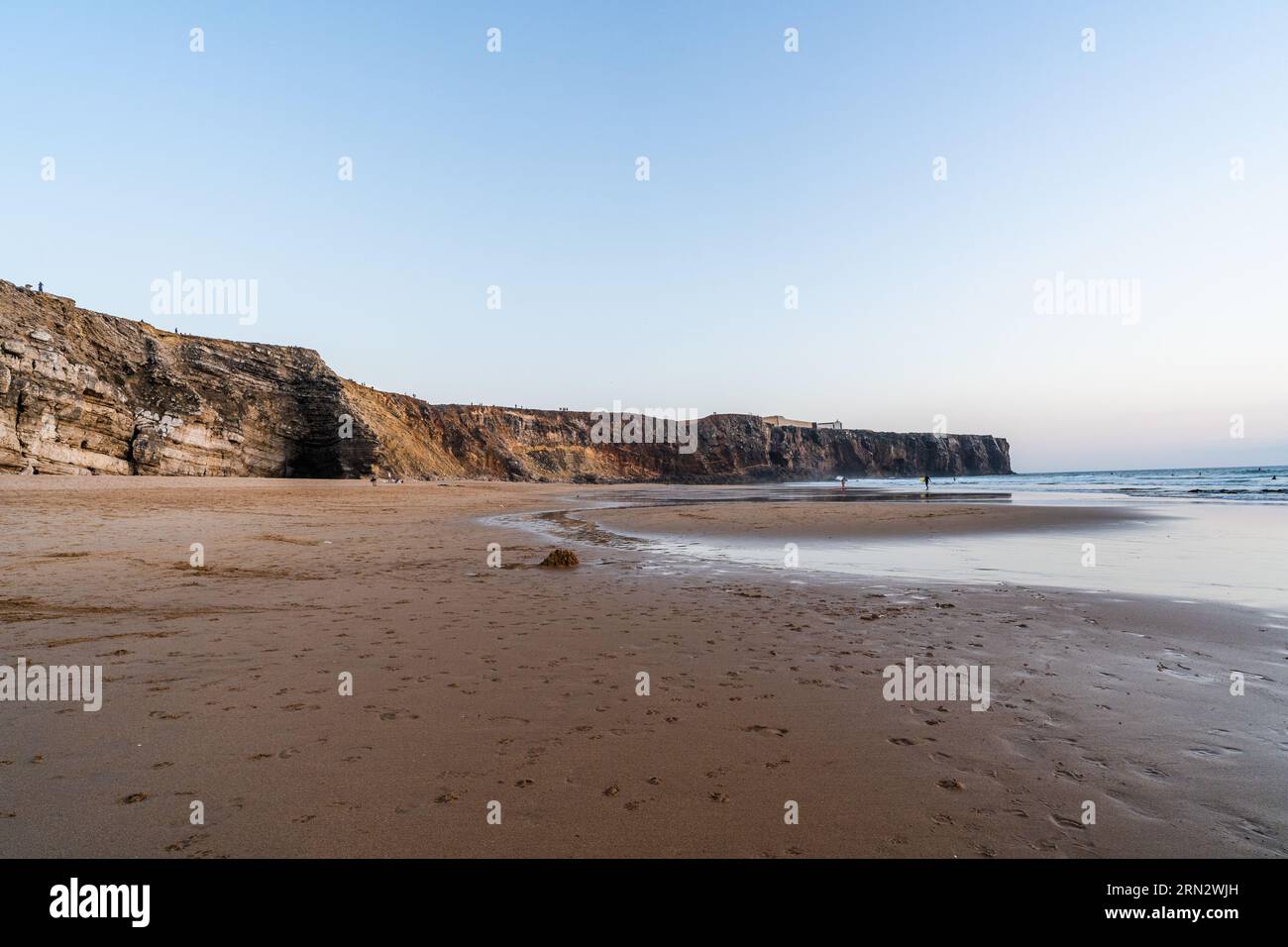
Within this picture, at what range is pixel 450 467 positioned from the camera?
2781 inches

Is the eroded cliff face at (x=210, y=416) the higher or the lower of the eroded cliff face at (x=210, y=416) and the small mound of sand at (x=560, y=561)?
the higher

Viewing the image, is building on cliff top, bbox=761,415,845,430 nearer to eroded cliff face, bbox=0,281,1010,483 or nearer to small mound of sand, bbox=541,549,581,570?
eroded cliff face, bbox=0,281,1010,483

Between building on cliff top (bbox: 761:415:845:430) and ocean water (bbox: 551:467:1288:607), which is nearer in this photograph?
ocean water (bbox: 551:467:1288:607)

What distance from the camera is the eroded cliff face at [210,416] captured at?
32.1 meters

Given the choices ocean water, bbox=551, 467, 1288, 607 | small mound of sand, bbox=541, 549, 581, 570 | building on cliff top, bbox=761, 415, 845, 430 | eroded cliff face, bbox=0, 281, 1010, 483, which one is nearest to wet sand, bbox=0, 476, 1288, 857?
ocean water, bbox=551, 467, 1288, 607

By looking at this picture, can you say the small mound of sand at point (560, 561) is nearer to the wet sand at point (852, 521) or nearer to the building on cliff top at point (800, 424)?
the wet sand at point (852, 521)

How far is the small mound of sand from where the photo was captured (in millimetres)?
12555

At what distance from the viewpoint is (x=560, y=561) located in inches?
497

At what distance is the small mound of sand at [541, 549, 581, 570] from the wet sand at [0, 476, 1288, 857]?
2.49m

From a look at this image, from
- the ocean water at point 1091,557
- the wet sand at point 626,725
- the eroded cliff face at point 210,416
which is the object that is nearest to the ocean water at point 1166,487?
the ocean water at point 1091,557

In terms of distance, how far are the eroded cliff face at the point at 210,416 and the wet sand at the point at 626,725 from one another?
32688mm
